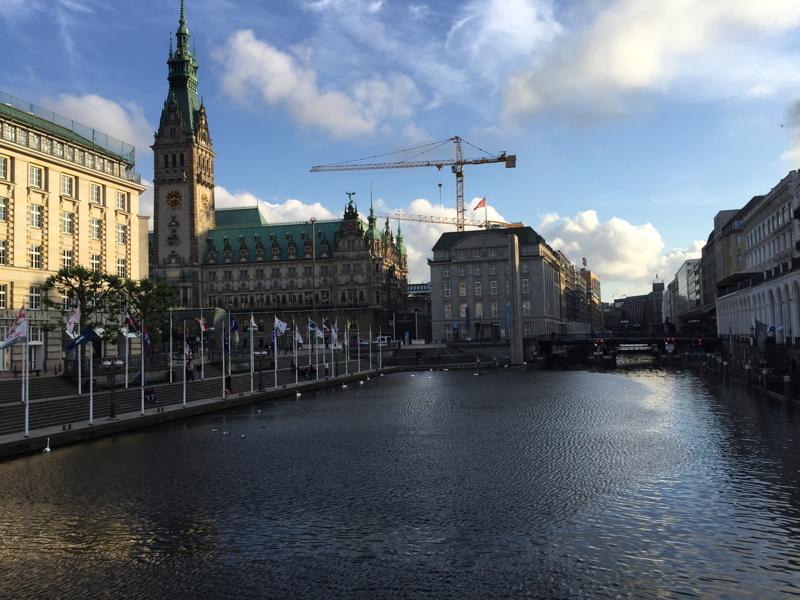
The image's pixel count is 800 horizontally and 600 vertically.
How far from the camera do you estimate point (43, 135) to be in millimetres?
66500

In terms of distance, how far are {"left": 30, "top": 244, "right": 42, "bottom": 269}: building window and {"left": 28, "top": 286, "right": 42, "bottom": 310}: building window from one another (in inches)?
89.3

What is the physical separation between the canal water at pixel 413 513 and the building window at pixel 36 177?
Result: 129 feet

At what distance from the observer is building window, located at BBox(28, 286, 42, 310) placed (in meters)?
64.3

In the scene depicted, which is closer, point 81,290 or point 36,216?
point 81,290

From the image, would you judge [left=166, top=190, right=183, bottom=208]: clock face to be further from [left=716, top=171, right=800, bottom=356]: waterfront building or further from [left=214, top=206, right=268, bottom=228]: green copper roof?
[left=716, top=171, right=800, bottom=356]: waterfront building

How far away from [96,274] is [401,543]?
53529 mm

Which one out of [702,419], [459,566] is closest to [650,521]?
[459,566]

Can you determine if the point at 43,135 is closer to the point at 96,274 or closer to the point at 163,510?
the point at 96,274

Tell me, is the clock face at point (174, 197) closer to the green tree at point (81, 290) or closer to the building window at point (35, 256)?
the building window at point (35, 256)

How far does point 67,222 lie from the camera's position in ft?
228

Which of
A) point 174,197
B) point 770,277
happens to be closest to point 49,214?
point 770,277

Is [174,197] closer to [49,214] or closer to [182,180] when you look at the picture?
[182,180]

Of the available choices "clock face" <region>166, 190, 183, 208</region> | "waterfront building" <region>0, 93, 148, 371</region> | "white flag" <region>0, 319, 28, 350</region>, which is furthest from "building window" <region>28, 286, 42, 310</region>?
"clock face" <region>166, 190, 183, 208</region>

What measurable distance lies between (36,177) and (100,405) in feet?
107
